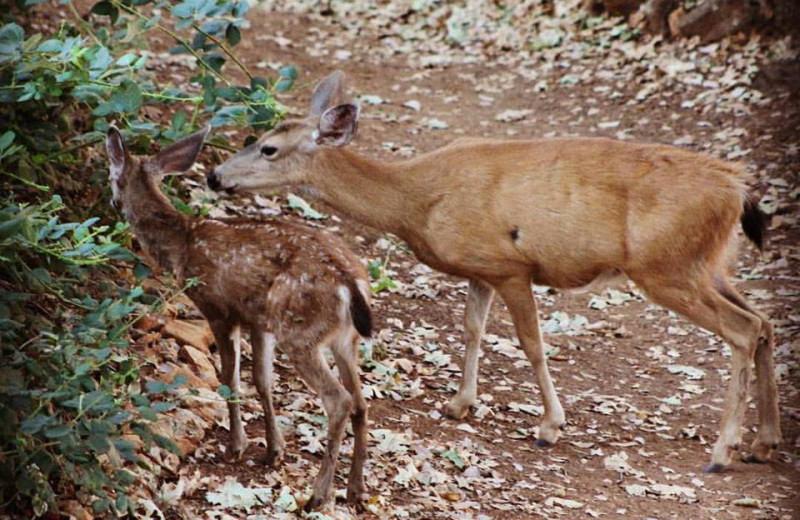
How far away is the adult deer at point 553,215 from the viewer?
7.05 metres

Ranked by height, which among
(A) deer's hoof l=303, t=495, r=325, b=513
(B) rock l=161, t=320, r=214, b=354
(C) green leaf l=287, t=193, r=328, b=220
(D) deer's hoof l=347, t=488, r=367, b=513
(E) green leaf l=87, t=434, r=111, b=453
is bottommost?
(D) deer's hoof l=347, t=488, r=367, b=513

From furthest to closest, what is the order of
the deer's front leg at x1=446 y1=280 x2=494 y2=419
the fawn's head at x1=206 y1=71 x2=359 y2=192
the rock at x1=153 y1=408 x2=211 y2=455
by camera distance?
the deer's front leg at x1=446 y1=280 x2=494 y2=419 < the fawn's head at x1=206 y1=71 x2=359 y2=192 < the rock at x1=153 y1=408 x2=211 y2=455

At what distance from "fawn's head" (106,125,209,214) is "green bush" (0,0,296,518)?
0.73 ft

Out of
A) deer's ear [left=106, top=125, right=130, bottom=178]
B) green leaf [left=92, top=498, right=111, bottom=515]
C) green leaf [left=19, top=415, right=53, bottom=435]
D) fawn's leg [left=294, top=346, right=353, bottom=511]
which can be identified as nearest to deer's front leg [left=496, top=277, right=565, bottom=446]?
fawn's leg [left=294, top=346, right=353, bottom=511]

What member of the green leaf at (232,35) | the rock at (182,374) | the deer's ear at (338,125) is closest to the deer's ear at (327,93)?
the deer's ear at (338,125)

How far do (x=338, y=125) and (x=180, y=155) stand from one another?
1.21 meters

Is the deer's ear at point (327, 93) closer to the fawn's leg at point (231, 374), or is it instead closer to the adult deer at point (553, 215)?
the adult deer at point (553, 215)

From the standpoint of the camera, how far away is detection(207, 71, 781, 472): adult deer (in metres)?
7.05

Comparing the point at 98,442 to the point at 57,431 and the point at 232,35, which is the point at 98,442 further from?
the point at 232,35

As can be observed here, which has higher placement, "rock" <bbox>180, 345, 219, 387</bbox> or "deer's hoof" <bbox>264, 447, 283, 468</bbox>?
"rock" <bbox>180, 345, 219, 387</bbox>

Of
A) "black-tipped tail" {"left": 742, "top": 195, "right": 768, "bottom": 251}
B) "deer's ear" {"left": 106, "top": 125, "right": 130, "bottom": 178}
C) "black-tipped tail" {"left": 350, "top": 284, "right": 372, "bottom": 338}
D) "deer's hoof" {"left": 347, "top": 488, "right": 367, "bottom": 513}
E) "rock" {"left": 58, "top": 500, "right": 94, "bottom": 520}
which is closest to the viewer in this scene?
"rock" {"left": 58, "top": 500, "right": 94, "bottom": 520}

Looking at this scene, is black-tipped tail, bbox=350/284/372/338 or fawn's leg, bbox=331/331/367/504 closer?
black-tipped tail, bbox=350/284/372/338

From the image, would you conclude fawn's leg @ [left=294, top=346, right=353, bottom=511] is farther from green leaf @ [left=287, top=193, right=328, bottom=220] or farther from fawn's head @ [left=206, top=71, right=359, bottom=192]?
green leaf @ [left=287, top=193, right=328, bottom=220]

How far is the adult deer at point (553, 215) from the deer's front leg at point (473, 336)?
16 mm
